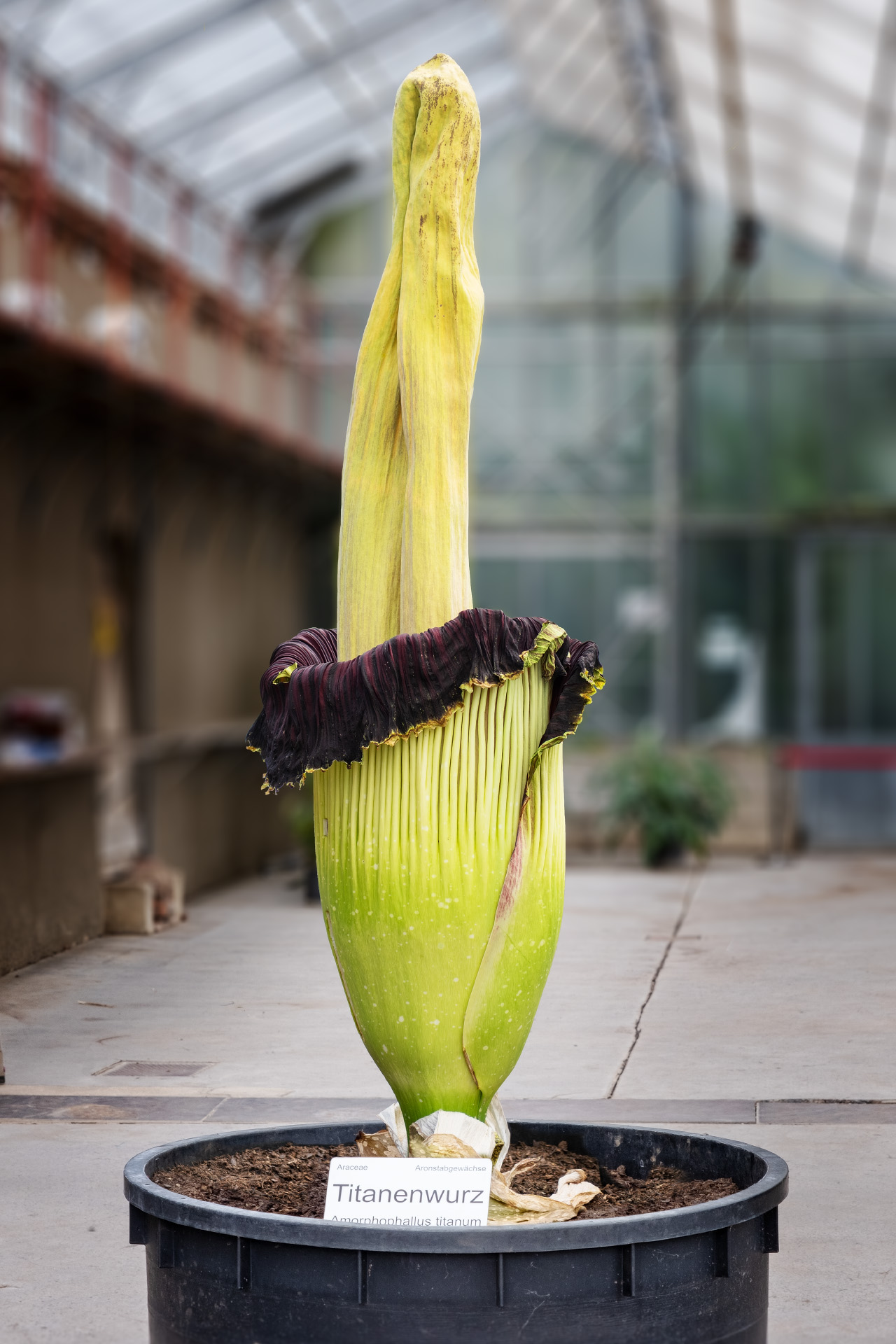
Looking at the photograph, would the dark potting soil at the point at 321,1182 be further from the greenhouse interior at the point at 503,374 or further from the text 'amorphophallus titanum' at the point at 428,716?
the greenhouse interior at the point at 503,374

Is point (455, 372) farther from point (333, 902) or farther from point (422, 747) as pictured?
point (333, 902)

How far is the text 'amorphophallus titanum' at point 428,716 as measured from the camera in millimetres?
2406

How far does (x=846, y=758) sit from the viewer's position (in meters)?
17.3

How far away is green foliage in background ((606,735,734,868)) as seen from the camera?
407 inches

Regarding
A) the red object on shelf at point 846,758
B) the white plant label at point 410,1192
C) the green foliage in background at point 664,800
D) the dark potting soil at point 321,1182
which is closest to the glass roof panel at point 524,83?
the red object on shelf at point 846,758

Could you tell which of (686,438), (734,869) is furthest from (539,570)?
(734,869)

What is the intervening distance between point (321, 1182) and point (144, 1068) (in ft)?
2.61

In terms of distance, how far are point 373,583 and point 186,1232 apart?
0.95 metres

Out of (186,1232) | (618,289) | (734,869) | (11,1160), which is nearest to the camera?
(186,1232)

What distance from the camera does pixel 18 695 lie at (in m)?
11.3

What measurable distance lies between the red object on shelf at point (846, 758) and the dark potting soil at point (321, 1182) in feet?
47.3

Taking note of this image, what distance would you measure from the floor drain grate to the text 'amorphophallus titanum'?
0.93 metres

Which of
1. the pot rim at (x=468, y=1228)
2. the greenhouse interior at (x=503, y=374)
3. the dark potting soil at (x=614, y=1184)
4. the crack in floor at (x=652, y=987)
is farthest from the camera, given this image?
the greenhouse interior at (x=503, y=374)

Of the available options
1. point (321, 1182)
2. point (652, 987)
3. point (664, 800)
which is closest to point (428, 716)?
point (321, 1182)
